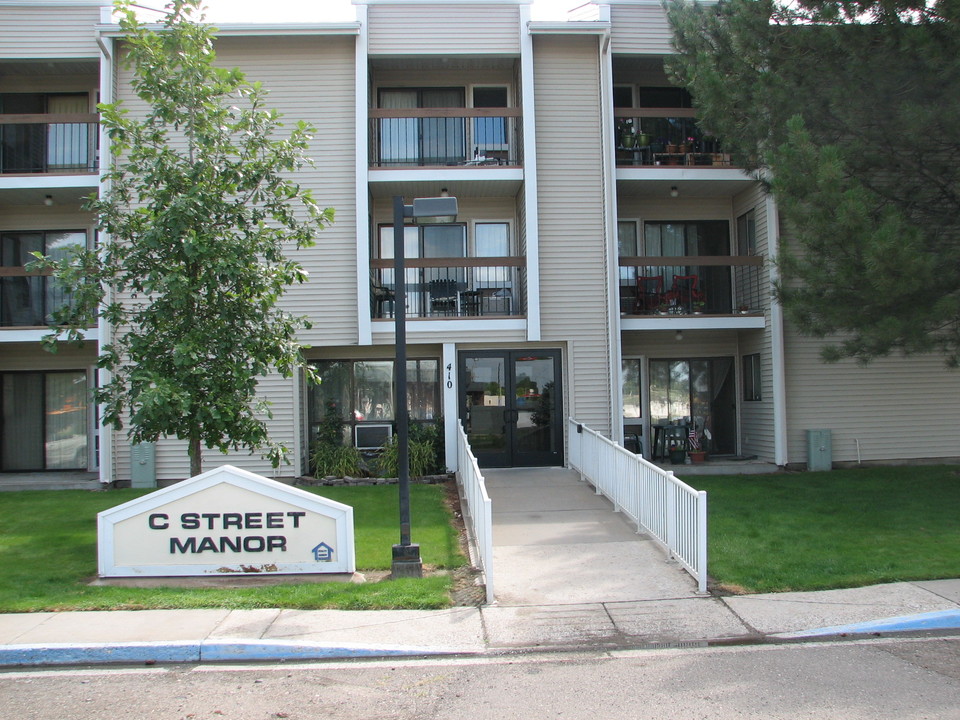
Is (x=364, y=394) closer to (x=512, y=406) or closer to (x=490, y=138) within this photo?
(x=512, y=406)

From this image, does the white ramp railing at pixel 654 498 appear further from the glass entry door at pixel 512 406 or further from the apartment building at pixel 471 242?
the apartment building at pixel 471 242

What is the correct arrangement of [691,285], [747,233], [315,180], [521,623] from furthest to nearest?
[747,233] → [691,285] → [315,180] → [521,623]

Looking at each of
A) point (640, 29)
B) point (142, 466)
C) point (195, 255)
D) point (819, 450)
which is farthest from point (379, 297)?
point (819, 450)

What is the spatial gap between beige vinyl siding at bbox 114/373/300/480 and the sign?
5894mm

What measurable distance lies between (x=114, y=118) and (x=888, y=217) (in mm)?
9223

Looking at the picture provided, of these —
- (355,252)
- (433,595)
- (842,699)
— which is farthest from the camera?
(355,252)

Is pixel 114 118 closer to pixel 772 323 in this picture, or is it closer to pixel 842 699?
pixel 842 699

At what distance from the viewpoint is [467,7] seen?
48.1 ft

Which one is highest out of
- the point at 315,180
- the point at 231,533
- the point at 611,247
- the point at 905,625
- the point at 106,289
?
the point at 315,180

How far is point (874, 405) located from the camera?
48.8 feet

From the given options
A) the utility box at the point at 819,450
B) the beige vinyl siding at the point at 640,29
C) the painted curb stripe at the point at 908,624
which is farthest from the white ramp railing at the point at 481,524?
the beige vinyl siding at the point at 640,29

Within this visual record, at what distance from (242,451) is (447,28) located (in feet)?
28.4

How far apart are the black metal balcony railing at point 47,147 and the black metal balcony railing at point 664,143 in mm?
10261

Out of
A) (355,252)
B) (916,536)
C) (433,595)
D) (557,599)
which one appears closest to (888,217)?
(916,536)
